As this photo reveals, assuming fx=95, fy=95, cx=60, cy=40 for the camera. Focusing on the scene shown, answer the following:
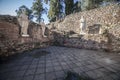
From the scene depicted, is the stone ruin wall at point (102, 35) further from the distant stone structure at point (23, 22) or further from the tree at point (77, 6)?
the tree at point (77, 6)

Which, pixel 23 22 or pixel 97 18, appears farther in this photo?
pixel 97 18

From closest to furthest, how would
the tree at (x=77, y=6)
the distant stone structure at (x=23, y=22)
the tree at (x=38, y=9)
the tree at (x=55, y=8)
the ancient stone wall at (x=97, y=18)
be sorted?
the distant stone structure at (x=23, y=22) < the ancient stone wall at (x=97, y=18) < the tree at (x=55, y=8) < the tree at (x=77, y=6) < the tree at (x=38, y=9)

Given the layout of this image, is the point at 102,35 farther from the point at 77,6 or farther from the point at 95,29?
the point at 77,6

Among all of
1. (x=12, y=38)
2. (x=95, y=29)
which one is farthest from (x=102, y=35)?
(x=12, y=38)

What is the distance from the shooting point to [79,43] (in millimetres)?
9008

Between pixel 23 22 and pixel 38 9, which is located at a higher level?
pixel 38 9

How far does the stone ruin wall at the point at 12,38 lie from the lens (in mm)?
4332

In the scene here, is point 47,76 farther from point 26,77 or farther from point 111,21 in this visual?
point 111,21

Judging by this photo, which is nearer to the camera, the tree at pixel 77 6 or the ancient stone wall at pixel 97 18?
the ancient stone wall at pixel 97 18

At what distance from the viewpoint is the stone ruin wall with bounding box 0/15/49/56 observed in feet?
14.2

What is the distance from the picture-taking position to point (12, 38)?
493cm

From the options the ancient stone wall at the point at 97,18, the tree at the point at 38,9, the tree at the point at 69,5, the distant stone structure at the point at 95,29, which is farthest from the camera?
the tree at the point at 38,9

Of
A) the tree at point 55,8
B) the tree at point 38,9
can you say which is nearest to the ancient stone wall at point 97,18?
the tree at point 55,8

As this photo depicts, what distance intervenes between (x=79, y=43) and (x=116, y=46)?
9.95 feet
